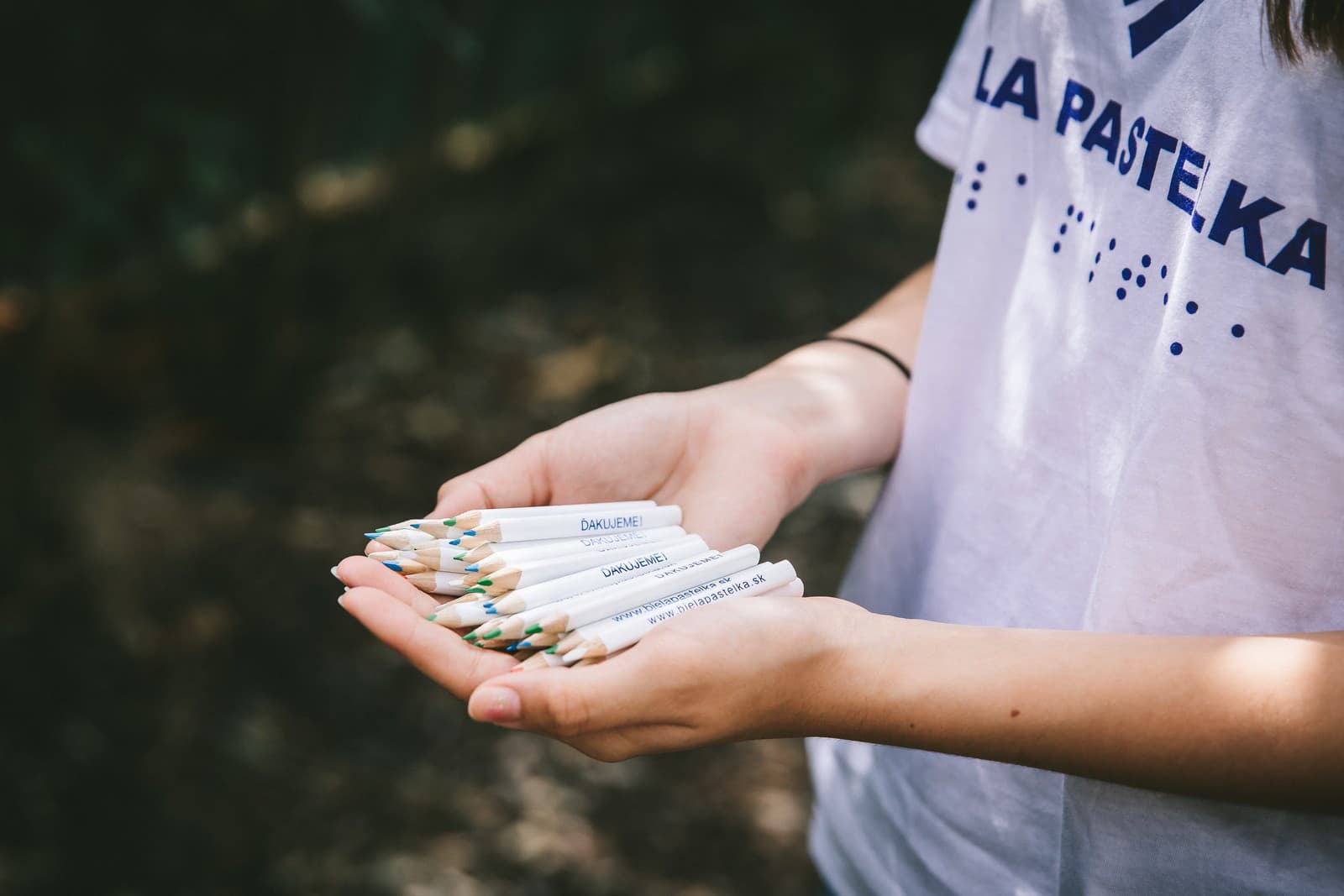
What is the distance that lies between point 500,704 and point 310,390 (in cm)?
317

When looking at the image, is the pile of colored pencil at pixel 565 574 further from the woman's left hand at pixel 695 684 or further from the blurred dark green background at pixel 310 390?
the blurred dark green background at pixel 310 390

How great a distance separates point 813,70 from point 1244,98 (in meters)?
4.79

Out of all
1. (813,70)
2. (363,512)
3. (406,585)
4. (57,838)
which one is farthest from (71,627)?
(813,70)

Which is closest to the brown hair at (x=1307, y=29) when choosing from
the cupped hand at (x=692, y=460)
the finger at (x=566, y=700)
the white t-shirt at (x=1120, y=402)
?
the white t-shirt at (x=1120, y=402)

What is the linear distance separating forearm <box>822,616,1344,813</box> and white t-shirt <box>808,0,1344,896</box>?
0.16ft

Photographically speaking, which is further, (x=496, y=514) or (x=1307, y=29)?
(x=496, y=514)

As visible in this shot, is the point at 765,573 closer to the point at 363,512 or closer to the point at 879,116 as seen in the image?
the point at 363,512

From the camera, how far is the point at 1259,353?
0.98 metres

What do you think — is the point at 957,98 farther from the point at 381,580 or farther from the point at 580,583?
the point at 381,580

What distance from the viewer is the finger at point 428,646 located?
114cm

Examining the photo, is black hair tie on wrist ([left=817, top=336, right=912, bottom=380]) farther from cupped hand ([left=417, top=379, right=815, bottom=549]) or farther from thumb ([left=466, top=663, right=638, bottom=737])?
thumb ([left=466, top=663, right=638, bottom=737])

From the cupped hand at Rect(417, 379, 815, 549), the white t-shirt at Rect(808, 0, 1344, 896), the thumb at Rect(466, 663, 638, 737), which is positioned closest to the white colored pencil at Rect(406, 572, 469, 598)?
the cupped hand at Rect(417, 379, 815, 549)

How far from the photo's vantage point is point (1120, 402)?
1132 mm

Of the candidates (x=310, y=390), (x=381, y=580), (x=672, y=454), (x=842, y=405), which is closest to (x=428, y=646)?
(x=381, y=580)
